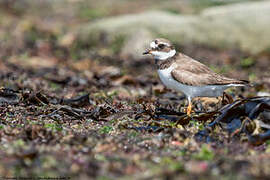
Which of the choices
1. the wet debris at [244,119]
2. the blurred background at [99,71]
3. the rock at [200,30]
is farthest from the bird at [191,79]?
the rock at [200,30]

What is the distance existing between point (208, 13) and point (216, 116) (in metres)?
9.85

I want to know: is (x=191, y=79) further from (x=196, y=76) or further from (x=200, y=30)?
(x=200, y=30)

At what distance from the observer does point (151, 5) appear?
19.8 m

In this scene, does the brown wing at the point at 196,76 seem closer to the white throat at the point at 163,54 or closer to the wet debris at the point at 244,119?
the white throat at the point at 163,54

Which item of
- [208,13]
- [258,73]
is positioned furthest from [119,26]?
[258,73]

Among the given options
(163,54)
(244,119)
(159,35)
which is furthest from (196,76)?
(159,35)

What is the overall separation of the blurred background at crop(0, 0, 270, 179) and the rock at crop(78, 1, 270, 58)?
0.03m

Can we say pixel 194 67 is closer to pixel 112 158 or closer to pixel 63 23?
pixel 112 158

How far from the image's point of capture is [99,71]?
34.9 feet

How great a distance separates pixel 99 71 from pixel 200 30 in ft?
15.5

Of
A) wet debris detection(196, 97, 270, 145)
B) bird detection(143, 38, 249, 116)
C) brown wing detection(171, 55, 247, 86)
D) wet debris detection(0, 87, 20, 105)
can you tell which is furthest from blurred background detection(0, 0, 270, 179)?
brown wing detection(171, 55, 247, 86)

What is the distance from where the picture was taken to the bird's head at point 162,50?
686cm

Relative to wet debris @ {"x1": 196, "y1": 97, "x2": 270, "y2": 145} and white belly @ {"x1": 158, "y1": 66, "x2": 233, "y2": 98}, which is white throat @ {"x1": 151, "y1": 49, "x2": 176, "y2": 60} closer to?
white belly @ {"x1": 158, "y1": 66, "x2": 233, "y2": 98}

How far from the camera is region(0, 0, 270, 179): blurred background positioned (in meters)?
4.04
